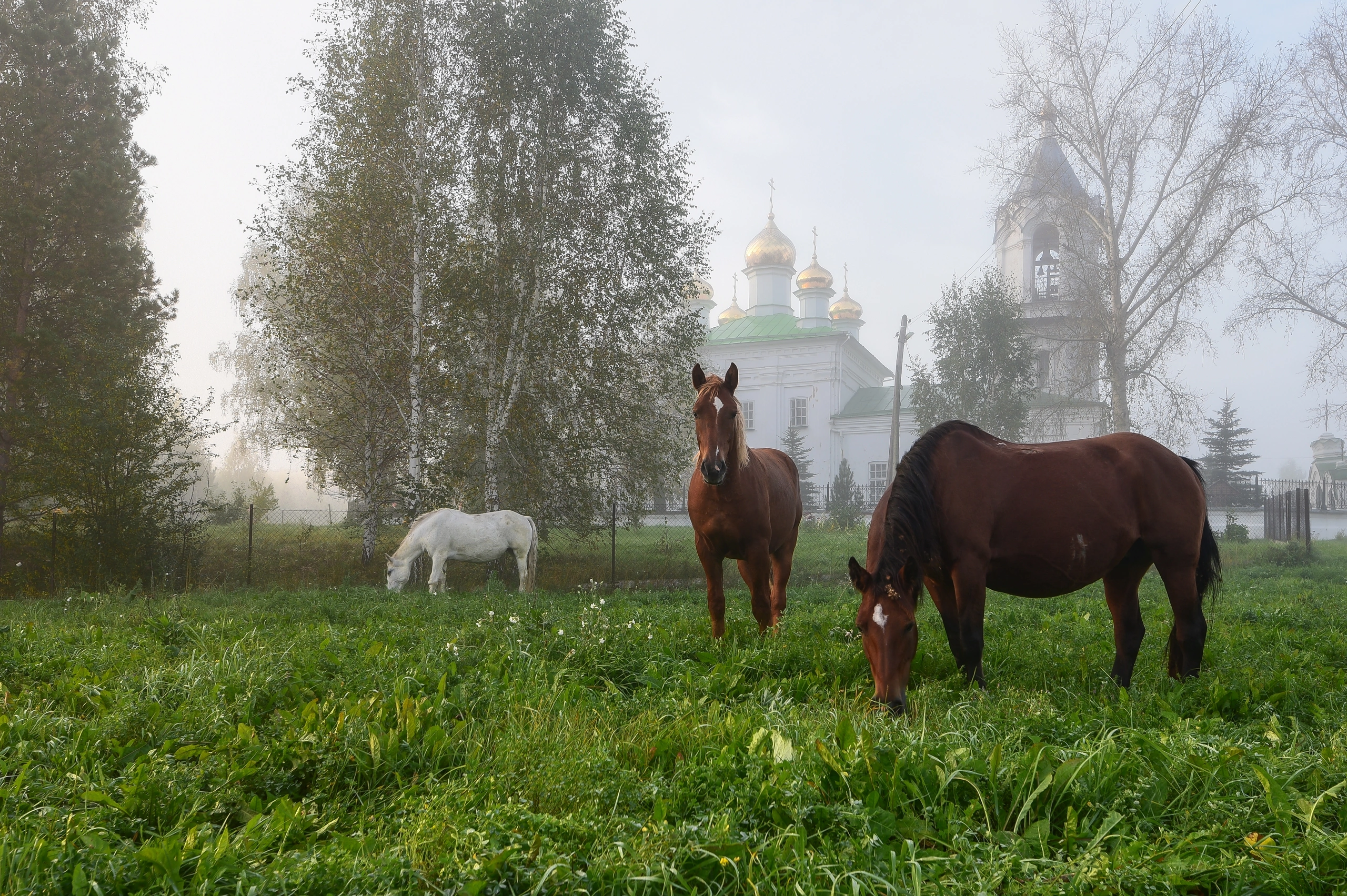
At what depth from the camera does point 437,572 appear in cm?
1048

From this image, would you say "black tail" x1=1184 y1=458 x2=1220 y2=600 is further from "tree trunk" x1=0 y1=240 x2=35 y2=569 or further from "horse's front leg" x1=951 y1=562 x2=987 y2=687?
"tree trunk" x1=0 y1=240 x2=35 y2=569

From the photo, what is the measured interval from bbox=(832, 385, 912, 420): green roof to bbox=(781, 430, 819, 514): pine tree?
2812mm

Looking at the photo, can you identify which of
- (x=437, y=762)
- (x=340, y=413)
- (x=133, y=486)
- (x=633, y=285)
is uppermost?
(x=633, y=285)

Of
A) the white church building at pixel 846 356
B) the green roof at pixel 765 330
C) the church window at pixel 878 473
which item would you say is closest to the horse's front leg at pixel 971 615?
the white church building at pixel 846 356

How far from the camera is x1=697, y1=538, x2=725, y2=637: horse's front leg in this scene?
581 cm

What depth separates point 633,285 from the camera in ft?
46.1

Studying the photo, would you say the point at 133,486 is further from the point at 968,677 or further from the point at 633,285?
the point at 968,677

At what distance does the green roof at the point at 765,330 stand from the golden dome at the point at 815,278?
254 cm

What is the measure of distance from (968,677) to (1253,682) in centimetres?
147

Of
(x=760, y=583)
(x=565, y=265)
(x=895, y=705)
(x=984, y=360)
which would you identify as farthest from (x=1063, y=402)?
(x=895, y=705)

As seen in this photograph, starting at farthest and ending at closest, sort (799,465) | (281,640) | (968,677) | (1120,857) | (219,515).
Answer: (799,465)
(219,515)
(281,640)
(968,677)
(1120,857)

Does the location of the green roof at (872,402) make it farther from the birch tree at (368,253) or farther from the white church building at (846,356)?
the birch tree at (368,253)

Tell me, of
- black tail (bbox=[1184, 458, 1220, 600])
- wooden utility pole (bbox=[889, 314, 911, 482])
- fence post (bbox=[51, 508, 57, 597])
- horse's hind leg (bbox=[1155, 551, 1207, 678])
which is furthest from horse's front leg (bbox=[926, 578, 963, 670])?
wooden utility pole (bbox=[889, 314, 911, 482])

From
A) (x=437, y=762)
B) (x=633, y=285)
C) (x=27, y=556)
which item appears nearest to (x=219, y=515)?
(x=27, y=556)
